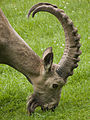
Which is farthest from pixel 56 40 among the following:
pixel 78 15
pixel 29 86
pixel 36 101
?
pixel 36 101

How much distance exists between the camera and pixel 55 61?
26.7 feet

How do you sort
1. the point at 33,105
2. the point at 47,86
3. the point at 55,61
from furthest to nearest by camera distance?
the point at 55,61 → the point at 33,105 → the point at 47,86

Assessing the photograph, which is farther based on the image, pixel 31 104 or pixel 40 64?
pixel 31 104

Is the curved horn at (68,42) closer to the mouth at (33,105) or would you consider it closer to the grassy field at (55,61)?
the mouth at (33,105)

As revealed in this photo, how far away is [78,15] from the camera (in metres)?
11.1

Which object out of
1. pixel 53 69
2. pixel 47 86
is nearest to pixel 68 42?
pixel 53 69

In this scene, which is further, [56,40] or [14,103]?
[56,40]

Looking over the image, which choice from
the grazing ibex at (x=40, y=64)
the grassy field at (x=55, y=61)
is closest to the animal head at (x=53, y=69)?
the grazing ibex at (x=40, y=64)

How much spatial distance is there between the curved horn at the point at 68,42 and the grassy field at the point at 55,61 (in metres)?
0.86

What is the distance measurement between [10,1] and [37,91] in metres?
8.16

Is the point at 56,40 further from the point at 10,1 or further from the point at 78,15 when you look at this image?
the point at 10,1

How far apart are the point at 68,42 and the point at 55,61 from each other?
9.45ft

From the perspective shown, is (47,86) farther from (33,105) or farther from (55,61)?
(55,61)

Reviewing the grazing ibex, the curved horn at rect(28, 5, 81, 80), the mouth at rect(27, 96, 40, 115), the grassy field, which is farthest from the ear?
the grassy field
